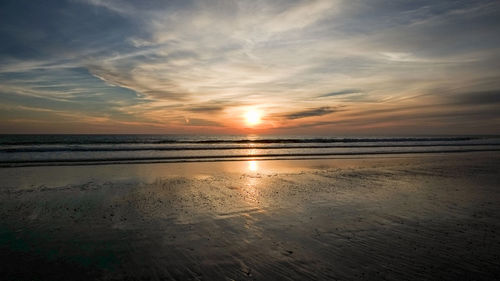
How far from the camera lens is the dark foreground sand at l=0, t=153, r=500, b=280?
476 cm

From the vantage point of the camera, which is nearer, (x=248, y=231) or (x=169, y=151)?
(x=248, y=231)

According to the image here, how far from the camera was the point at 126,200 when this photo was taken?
977 cm

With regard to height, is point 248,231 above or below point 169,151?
below

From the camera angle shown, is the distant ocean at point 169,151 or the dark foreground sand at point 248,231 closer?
the dark foreground sand at point 248,231

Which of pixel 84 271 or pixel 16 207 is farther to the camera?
pixel 16 207

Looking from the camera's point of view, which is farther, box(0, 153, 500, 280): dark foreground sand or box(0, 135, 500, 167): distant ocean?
box(0, 135, 500, 167): distant ocean

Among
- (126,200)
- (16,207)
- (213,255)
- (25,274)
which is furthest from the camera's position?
(126,200)

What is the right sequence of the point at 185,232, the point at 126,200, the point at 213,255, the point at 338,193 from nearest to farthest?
1. the point at 213,255
2. the point at 185,232
3. the point at 126,200
4. the point at 338,193

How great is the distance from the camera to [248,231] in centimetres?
671

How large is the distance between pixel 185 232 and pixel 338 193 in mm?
6770

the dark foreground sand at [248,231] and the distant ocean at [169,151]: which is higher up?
the distant ocean at [169,151]

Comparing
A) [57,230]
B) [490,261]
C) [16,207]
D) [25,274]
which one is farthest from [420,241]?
[16,207]

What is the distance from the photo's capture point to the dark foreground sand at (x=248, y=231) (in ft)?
15.6

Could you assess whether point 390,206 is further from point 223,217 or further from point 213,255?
point 213,255
